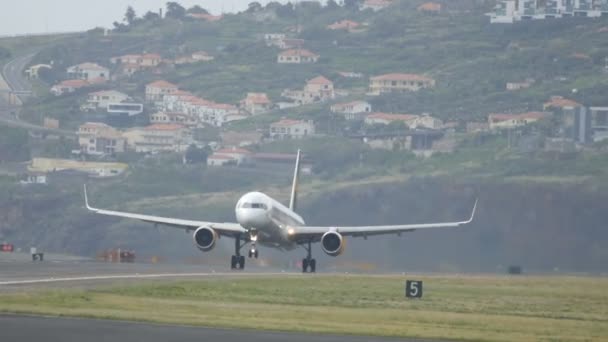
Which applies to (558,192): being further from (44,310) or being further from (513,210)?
(44,310)

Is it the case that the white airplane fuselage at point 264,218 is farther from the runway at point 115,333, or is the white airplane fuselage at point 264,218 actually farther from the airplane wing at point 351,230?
the runway at point 115,333

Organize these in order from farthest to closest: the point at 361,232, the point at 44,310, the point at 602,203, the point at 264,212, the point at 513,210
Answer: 1. the point at 602,203
2. the point at 513,210
3. the point at 361,232
4. the point at 264,212
5. the point at 44,310

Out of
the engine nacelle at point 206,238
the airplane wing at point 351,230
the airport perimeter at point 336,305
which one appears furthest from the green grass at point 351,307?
the airplane wing at point 351,230

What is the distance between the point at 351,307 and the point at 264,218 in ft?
67.5

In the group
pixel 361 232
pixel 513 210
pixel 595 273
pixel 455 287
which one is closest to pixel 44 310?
pixel 455 287

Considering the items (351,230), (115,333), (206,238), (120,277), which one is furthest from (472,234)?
(115,333)

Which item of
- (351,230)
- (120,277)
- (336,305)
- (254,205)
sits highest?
(254,205)

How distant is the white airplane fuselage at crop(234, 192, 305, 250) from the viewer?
81500mm

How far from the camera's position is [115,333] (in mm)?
48031

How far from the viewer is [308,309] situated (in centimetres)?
6016

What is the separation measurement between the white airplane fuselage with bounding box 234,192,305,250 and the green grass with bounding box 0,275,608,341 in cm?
450

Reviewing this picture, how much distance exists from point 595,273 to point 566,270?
625 cm

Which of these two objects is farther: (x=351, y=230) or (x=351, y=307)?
(x=351, y=230)

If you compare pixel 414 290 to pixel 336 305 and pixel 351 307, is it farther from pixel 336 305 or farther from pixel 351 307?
pixel 351 307
